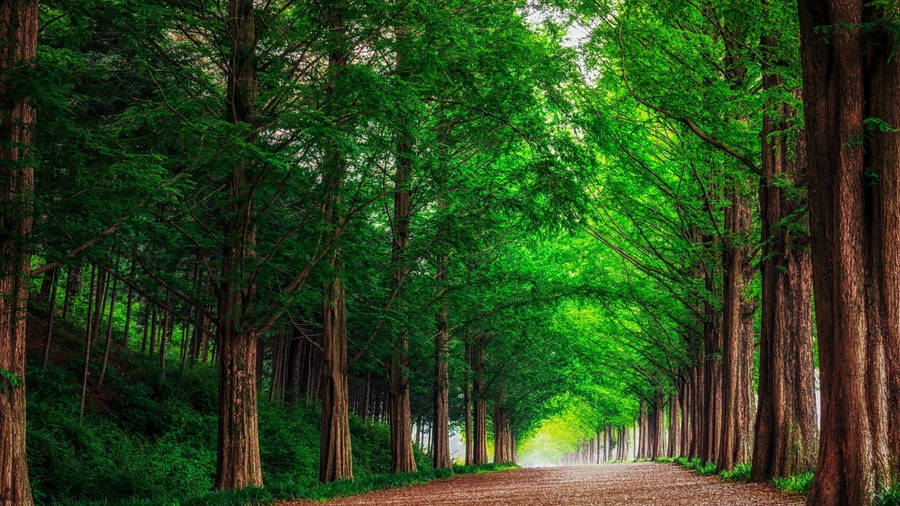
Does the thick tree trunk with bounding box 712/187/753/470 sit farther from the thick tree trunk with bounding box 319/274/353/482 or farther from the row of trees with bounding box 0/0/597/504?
the thick tree trunk with bounding box 319/274/353/482

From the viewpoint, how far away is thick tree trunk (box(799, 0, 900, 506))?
21.5 ft

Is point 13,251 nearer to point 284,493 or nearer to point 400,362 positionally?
point 284,493

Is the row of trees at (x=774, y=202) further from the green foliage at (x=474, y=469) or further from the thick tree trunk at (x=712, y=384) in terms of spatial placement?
the green foliage at (x=474, y=469)

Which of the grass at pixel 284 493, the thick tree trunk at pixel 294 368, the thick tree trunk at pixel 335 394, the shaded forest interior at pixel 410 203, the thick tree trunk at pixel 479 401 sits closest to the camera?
the shaded forest interior at pixel 410 203

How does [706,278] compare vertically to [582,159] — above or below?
below

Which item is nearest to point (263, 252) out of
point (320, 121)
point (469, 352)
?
point (320, 121)

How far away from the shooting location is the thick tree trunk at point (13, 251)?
26.7 feet

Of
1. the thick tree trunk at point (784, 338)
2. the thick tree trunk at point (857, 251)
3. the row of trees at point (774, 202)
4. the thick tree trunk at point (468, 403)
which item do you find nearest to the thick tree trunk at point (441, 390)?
the thick tree trunk at point (468, 403)

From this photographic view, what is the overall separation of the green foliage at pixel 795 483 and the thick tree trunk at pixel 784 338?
33 centimetres

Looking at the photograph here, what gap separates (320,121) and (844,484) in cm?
786

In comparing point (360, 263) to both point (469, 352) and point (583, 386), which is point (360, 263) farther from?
point (583, 386)

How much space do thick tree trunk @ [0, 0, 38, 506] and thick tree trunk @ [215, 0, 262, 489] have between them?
3.36 m

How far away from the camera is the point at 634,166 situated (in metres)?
16.8

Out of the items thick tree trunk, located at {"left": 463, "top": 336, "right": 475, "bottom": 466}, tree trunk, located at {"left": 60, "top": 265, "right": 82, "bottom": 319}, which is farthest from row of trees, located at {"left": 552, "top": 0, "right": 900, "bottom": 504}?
tree trunk, located at {"left": 60, "top": 265, "right": 82, "bottom": 319}
